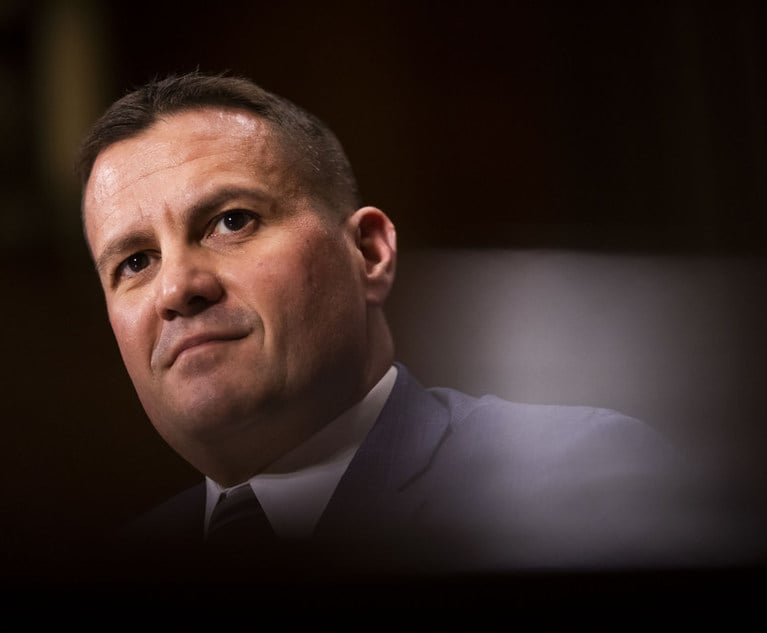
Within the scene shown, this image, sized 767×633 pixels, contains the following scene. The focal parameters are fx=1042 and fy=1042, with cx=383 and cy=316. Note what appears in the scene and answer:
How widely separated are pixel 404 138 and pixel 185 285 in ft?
1.75

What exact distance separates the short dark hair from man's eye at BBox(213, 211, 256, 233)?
0.12 meters

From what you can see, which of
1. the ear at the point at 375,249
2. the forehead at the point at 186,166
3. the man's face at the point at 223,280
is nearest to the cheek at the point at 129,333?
the man's face at the point at 223,280

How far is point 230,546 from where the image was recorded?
5.67ft

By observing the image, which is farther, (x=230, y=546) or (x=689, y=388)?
(x=689, y=388)

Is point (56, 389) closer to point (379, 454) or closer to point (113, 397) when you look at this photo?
point (113, 397)

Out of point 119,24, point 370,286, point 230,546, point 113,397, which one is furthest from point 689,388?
point 119,24

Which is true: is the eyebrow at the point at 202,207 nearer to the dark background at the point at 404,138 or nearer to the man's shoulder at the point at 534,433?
the dark background at the point at 404,138

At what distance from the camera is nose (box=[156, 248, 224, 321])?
1.64m

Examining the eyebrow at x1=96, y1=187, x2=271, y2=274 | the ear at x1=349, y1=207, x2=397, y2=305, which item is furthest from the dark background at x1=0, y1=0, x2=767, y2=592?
the eyebrow at x1=96, y1=187, x2=271, y2=274

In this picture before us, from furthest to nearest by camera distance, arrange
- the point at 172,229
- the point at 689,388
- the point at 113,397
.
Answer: the point at 689,388 → the point at 113,397 → the point at 172,229

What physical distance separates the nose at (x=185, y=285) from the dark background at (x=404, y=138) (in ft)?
0.61

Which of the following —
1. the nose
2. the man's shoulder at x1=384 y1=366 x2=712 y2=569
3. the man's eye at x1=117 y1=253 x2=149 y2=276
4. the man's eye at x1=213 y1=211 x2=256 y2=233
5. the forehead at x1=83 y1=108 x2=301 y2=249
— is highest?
the forehead at x1=83 y1=108 x2=301 y2=249

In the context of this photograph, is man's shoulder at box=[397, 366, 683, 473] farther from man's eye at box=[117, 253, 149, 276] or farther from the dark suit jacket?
man's eye at box=[117, 253, 149, 276]

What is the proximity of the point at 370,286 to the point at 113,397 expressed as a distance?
0.48 m
